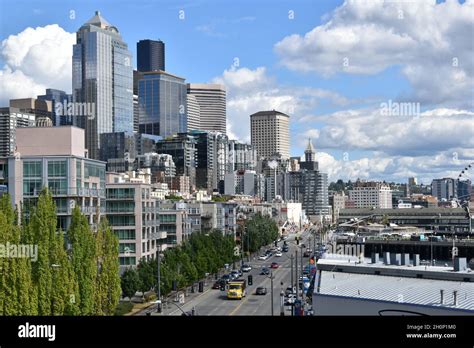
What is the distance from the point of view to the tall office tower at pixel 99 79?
171375mm

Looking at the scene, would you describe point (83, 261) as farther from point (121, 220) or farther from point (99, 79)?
point (99, 79)

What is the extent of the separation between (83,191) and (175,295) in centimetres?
973

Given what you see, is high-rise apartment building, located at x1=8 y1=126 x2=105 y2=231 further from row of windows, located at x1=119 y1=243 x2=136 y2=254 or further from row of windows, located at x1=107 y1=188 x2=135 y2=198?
row of windows, located at x1=107 y1=188 x2=135 y2=198

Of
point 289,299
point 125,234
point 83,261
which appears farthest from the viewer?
point 125,234

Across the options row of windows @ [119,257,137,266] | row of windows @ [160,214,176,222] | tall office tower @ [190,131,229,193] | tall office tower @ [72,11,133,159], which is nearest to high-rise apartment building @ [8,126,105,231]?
row of windows @ [119,257,137,266]

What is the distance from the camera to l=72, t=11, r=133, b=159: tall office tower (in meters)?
171

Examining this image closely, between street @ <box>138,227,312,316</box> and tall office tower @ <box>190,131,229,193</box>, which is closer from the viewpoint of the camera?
street @ <box>138,227,312,316</box>

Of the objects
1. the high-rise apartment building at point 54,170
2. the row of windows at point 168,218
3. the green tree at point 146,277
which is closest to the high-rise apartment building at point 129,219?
the green tree at point 146,277

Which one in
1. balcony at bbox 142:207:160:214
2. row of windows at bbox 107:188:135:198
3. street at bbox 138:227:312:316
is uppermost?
row of windows at bbox 107:188:135:198

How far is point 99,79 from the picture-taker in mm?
175875

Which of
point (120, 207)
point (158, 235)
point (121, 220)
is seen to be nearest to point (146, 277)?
point (121, 220)

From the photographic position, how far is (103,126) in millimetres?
179000

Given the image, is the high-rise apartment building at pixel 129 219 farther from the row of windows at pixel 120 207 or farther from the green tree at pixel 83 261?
the green tree at pixel 83 261

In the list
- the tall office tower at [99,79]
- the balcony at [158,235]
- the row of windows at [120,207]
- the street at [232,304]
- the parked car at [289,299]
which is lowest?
the street at [232,304]
